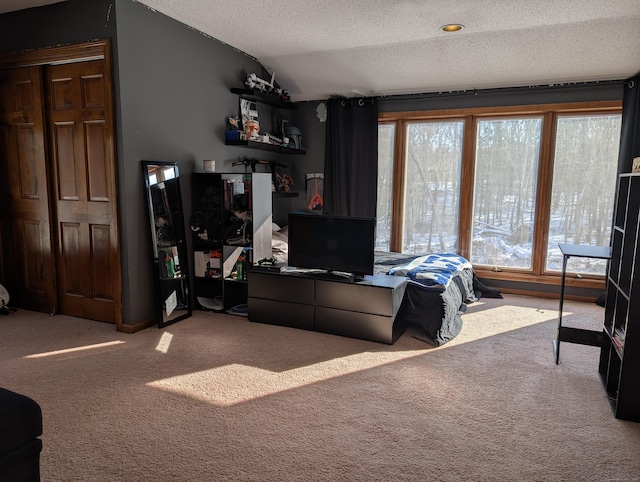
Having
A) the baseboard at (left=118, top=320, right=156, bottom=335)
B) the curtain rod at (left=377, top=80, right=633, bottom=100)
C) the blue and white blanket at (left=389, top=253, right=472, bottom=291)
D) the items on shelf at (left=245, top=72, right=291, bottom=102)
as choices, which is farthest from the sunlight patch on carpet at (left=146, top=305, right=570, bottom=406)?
the items on shelf at (left=245, top=72, right=291, bottom=102)

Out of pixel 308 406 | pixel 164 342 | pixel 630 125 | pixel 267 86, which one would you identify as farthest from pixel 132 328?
pixel 630 125

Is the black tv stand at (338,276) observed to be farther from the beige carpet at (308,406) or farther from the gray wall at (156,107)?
the gray wall at (156,107)

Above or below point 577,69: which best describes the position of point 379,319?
below

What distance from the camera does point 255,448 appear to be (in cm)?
209

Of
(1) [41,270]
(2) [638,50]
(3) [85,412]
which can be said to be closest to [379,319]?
(3) [85,412]

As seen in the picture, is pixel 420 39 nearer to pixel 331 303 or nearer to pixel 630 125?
pixel 630 125

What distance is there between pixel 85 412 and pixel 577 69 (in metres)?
5.13

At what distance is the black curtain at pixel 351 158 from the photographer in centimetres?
546

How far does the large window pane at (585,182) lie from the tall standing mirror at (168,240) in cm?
398

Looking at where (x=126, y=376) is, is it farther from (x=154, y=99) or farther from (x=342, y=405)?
(x=154, y=99)

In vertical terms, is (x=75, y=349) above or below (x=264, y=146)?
below

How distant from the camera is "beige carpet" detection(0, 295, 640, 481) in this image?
6.49 feet

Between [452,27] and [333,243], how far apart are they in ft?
7.21

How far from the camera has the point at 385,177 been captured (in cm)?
559
